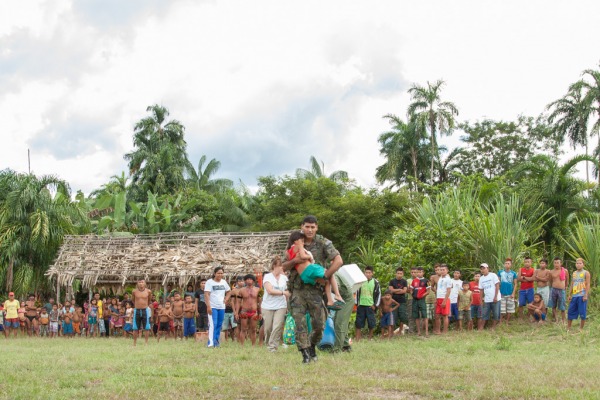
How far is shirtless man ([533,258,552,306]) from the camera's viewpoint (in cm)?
1462

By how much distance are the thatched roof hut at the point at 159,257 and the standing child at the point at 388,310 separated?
5923 millimetres

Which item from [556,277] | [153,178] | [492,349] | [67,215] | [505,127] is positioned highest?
[505,127]

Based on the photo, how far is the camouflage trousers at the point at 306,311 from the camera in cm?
802

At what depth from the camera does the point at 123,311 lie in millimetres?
19656

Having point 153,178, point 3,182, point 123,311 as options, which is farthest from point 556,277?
point 153,178

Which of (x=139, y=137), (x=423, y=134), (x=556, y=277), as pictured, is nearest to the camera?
(x=556, y=277)

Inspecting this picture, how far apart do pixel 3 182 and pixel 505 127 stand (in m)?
29.4

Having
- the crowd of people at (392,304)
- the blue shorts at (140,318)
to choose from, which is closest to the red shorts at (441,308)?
the crowd of people at (392,304)

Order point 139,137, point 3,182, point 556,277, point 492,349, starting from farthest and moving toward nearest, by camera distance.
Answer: point 139,137
point 3,182
point 556,277
point 492,349

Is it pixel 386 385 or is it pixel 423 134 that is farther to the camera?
pixel 423 134

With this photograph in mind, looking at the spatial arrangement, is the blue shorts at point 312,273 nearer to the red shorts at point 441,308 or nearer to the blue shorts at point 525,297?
the red shorts at point 441,308

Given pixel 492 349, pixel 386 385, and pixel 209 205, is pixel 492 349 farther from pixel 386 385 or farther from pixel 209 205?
pixel 209 205

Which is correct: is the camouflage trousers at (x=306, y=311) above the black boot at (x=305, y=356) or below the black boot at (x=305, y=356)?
above

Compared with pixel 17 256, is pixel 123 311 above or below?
below
